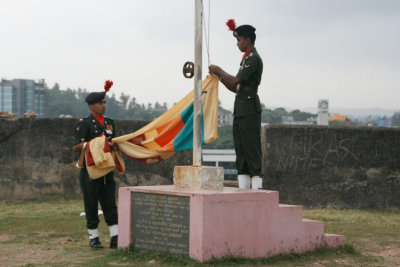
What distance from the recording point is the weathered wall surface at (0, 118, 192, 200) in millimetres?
12914

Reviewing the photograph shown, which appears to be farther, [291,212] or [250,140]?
[250,140]

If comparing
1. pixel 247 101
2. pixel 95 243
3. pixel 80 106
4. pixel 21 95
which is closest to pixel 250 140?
pixel 247 101

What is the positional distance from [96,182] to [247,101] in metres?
2.04

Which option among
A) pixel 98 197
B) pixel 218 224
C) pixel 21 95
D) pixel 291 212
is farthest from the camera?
pixel 21 95

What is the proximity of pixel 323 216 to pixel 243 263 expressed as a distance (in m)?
4.78

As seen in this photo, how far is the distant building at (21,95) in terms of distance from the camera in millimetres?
168250

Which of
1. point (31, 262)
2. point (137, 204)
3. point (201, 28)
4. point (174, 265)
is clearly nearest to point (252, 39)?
point (201, 28)

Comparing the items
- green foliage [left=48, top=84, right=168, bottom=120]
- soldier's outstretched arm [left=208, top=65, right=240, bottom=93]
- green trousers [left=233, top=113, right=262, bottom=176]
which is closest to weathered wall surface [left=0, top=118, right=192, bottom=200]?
green trousers [left=233, top=113, right=262, bottom=176]

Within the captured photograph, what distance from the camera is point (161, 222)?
6.87 metres

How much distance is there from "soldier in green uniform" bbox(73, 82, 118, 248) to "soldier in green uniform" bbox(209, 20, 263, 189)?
57.9 inches

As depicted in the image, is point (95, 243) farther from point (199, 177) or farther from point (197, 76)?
point (197, 76)

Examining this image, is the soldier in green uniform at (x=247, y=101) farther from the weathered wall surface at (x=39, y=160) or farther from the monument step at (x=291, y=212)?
the weathered wall surface at (x=39, y=160)

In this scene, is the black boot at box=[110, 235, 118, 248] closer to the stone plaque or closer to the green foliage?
the stone plaque

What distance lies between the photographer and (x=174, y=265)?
6.47 meters
